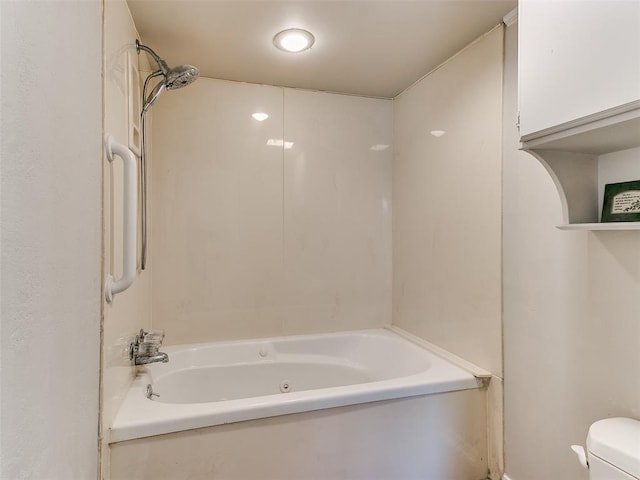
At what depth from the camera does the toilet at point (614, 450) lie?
0.95 meters

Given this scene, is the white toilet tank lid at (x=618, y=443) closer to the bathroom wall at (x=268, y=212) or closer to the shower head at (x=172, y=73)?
the bathroom wall at (x=268, y=212)

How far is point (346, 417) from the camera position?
153cm

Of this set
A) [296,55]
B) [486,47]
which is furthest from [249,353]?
[486,47]

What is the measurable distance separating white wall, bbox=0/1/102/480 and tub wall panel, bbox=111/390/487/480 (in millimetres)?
276

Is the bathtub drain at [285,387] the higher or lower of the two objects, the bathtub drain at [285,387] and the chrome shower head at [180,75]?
the lower

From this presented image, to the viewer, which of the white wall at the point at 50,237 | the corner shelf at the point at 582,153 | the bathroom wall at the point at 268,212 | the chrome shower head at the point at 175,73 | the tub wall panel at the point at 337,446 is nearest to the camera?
the white wall at the point at 50,237

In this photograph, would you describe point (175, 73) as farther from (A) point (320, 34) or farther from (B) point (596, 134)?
(B) point (596, 134)

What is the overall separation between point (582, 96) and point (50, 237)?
133 cm

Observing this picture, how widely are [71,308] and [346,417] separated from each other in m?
1.12

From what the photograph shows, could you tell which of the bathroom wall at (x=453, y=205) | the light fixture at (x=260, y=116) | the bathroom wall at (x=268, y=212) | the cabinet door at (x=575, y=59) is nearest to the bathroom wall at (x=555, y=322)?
the bathroom wall at (x=453, y=205)

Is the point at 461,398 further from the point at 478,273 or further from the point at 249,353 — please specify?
the point at 249,353

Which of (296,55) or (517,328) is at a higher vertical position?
(296,55)

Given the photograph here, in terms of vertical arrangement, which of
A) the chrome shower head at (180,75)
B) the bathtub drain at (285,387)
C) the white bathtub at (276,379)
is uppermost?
the chrome shower head at (180,75)

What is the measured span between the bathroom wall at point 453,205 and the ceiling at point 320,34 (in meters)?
0.16
